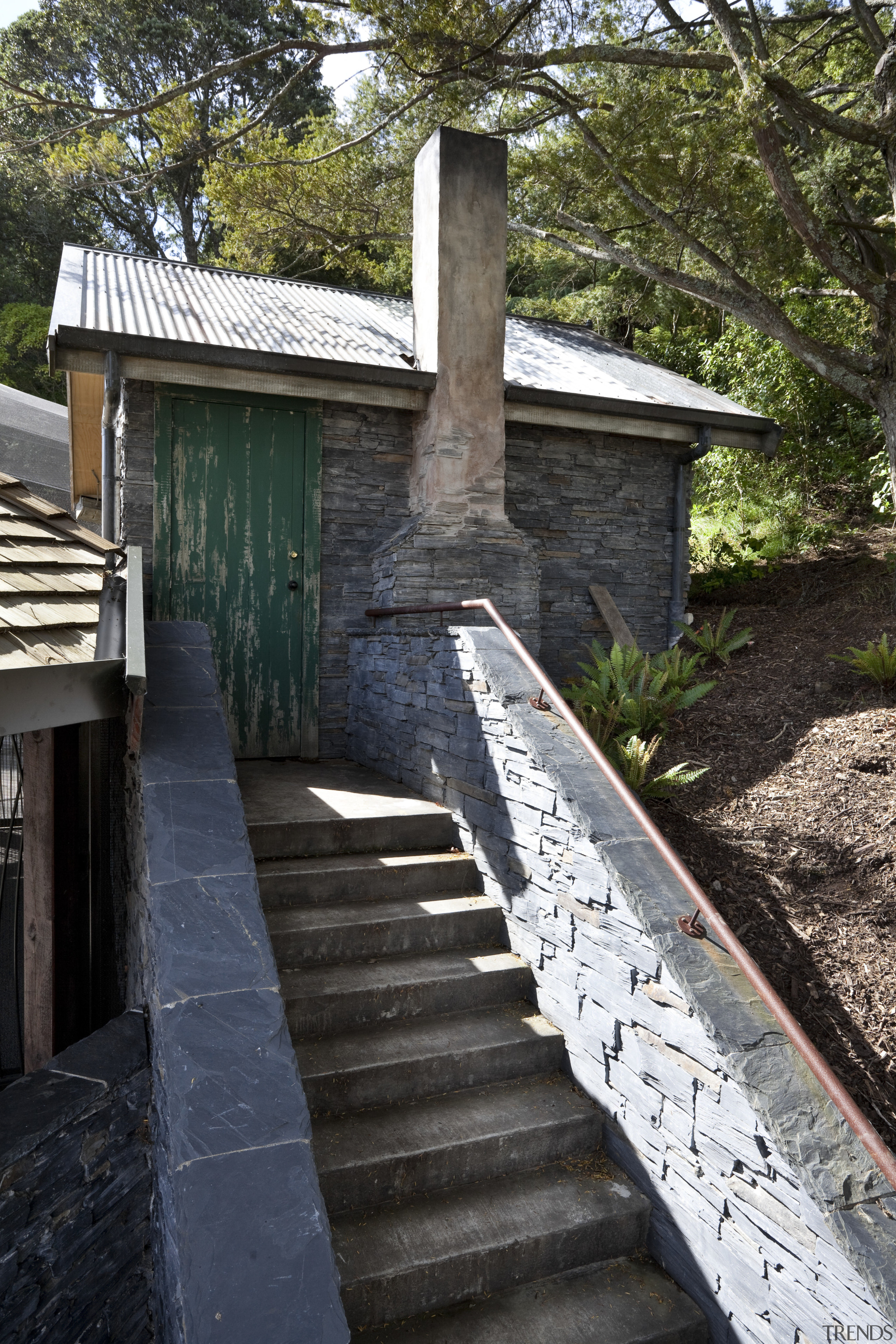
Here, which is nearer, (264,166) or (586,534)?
(586,534)

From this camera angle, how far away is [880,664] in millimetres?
5262

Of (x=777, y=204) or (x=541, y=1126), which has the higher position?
(x=777, y=204)

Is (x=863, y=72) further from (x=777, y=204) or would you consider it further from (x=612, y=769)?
(x=612, y=769)

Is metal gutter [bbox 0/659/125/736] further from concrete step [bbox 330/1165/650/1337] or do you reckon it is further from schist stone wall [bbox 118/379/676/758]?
schist stone wall [bbox 118/379/676/758]

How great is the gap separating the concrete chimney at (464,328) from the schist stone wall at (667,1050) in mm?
1920

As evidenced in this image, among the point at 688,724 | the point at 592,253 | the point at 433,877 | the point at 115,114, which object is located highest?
the point at 115,114

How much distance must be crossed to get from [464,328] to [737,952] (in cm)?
484

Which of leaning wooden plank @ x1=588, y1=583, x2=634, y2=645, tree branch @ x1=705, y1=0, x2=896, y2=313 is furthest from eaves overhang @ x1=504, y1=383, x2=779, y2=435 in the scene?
leaning wooden plank @ x1=588, y1=583, x2=634, y2=645

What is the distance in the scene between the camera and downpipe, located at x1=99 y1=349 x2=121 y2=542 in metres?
5.33

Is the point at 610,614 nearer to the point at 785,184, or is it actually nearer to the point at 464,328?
the point at 464,328

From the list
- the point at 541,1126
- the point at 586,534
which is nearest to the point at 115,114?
the point at 586,534

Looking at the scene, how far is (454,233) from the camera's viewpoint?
5.80 metres

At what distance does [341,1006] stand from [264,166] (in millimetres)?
8778

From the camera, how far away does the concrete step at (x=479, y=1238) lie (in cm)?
256
